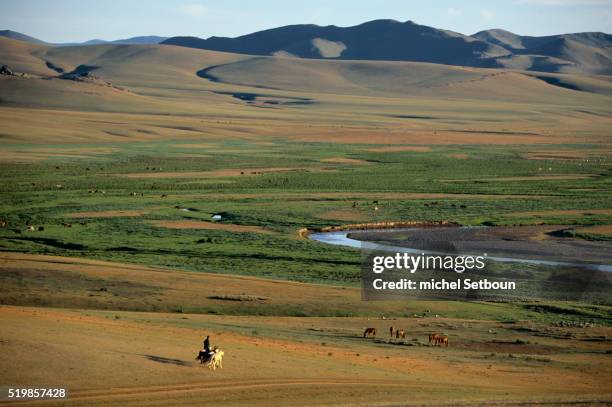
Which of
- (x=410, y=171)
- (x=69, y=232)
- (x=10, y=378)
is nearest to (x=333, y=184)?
(x=410, y=171)

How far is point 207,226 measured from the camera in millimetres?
45656

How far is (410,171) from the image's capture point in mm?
73312

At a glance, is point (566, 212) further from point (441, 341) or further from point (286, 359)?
point (286, 359)

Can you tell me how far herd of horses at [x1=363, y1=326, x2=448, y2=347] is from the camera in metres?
24.1

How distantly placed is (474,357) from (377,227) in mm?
23557

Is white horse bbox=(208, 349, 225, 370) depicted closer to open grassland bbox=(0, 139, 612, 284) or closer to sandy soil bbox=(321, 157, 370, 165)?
open grassland bbox=(0, 139, 612, 284)

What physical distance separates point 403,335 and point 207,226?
22.0 m

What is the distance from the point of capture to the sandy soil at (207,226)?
44.7m

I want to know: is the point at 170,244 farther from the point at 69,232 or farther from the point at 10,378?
the point at 10,378

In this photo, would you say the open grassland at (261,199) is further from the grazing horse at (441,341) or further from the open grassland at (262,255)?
the grazing horse at (441,341)

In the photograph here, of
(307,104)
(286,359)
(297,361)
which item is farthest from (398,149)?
(297,361)

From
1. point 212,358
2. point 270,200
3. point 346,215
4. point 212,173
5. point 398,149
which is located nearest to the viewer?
point 212,358

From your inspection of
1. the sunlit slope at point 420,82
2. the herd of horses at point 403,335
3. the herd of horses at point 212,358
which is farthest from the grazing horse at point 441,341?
the sunlit slope at point 420,82

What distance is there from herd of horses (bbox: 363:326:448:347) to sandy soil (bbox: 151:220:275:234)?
1944 centimetres
